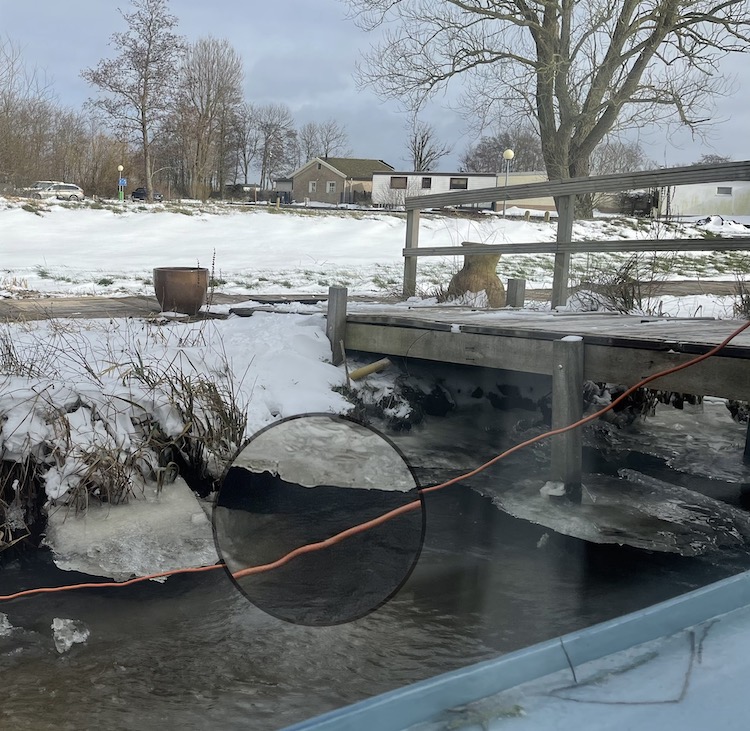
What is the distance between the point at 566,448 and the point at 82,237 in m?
17.5

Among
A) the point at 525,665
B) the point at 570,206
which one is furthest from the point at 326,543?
the point at 570,206

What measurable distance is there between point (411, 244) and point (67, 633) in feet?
19.5

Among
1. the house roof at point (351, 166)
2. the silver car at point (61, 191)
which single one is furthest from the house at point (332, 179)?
the silver car at point (61, 191)

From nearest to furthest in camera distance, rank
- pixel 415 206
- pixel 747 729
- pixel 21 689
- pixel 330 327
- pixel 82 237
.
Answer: pixel 747 729
pixel 21 689
pixel 330 327
pixel 415 206
pixel 82 237

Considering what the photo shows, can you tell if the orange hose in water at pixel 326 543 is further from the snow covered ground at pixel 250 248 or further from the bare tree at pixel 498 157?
the bare tree at pixel 498 157

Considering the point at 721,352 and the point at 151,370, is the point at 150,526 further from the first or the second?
the point at 721,352

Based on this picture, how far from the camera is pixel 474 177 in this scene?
57.0 meters

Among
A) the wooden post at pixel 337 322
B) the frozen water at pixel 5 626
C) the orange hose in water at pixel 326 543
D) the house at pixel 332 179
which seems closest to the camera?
the orange hose in water at pixel 326 543

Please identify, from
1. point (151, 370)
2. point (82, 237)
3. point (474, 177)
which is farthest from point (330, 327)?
point (474, 177)

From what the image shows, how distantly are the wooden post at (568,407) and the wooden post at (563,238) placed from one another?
Answer: 239 cm

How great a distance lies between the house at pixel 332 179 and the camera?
65500 mm

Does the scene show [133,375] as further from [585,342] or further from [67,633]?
[585,342]

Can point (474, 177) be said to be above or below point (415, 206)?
above

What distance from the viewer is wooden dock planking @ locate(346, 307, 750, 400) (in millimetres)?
4051
